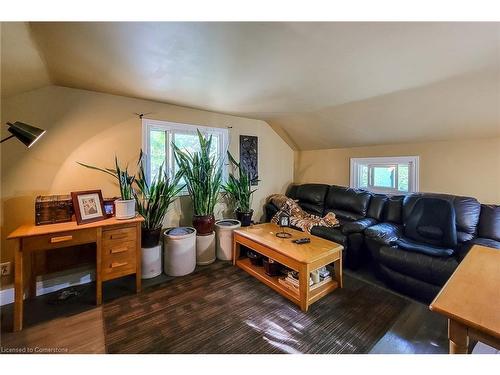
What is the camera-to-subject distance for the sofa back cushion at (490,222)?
225 cm

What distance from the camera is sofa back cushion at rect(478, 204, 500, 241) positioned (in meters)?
2.25

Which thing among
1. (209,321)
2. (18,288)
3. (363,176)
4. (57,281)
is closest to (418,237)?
(363,176)

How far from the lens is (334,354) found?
58.2 inches

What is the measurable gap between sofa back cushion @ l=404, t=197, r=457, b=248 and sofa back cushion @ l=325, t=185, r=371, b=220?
2.10 feet

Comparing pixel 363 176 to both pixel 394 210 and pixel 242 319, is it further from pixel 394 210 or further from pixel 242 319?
pixel 242 319

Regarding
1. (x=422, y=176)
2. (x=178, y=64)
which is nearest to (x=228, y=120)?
(x=178, y=64)

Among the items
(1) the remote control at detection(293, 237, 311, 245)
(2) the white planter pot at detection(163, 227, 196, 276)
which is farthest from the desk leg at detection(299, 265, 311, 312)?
→ (2) the white planter pot at detection(163, 227, 196, 276)

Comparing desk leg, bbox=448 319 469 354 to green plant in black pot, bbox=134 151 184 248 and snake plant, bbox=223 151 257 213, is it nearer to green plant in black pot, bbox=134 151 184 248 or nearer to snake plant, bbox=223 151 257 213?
green plant in black pot, bbox=134 151 184 248

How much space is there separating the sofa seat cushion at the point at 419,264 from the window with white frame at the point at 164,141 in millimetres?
2805

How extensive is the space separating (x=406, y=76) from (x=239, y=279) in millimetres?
2680

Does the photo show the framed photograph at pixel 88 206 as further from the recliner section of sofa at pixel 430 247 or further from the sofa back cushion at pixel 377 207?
the sofa back cushion at pixel 377 207

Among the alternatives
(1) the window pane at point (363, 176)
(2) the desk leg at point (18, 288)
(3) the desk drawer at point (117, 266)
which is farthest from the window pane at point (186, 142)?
(1) the window pane at point (363, 176)
